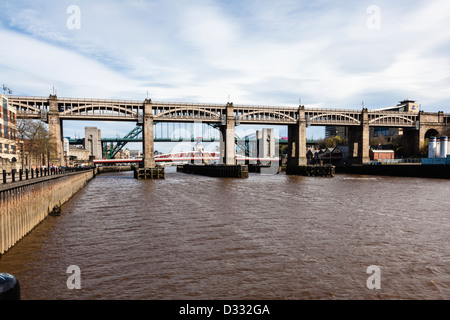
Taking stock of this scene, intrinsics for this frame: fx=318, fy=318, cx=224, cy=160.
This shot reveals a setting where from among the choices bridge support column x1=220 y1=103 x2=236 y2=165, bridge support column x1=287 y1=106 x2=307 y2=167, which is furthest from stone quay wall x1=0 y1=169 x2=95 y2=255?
bridge support column x1=287 y1=106 x2=307 y2=167

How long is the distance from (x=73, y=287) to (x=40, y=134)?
62.6m

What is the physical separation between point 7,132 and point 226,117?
53520 mm

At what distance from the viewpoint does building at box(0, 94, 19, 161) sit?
192ft

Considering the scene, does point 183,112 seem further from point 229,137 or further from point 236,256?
point 236,256

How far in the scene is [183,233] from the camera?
1736cm

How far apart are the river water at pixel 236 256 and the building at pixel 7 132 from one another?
46.5m

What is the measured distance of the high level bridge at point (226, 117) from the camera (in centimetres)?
7919

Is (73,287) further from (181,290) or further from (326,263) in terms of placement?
(326,263)

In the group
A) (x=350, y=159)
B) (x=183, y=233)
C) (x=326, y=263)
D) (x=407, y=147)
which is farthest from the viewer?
→ (x=407, y=147)

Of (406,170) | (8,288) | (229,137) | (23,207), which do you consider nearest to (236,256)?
(8,288)

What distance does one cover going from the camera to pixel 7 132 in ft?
206

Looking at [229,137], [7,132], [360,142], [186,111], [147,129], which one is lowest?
[360,142]
